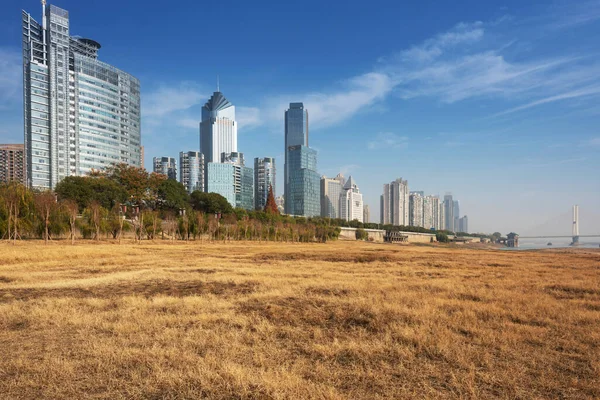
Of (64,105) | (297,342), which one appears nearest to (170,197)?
(297,342)

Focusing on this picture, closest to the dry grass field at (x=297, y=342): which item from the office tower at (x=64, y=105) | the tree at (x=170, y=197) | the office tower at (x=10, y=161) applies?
the tree at (x=170, y=197)

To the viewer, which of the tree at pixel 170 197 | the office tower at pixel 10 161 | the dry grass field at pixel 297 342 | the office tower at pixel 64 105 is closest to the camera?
the dry grass field at pixel 297 342

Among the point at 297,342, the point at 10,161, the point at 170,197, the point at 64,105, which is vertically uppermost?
the point at 64,105

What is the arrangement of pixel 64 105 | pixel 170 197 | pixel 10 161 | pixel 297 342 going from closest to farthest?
pixel 297 342, pixel 170 197, pixel 64 105, pixel 10 161

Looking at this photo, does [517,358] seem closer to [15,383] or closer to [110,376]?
[110,376]

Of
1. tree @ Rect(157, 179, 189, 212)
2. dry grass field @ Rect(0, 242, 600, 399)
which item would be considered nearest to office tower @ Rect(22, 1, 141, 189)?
tree @ Rect(157, 179, 189, 212)

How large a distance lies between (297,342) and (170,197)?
305ft

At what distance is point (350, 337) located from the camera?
10.1 m

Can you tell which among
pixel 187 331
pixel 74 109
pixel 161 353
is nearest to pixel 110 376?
pixel 161 353

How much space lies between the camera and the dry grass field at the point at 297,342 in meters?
6.94

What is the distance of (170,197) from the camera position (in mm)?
96625

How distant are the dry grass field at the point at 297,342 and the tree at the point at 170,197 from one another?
82102mm

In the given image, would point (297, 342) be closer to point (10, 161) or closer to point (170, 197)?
point (170, 197)

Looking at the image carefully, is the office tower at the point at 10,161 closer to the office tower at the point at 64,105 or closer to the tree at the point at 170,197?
the office tower at the point at 64,105
